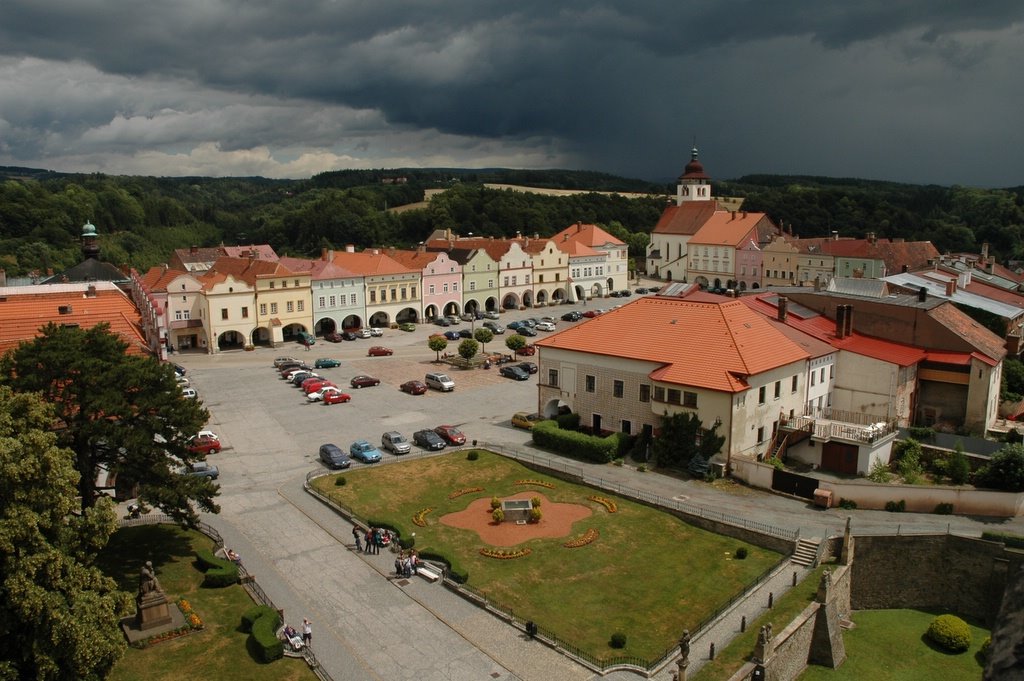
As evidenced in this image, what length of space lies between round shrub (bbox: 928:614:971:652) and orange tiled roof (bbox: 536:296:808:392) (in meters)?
12.0

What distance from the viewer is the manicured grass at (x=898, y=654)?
24.8m

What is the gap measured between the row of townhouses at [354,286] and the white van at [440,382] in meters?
18.6

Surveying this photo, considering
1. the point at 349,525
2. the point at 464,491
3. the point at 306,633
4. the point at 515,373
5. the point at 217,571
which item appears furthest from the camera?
the point at 515,373

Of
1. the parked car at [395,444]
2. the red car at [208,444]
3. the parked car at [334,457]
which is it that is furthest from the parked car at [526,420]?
the red car at [208,444]

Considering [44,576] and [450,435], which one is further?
[450,435]

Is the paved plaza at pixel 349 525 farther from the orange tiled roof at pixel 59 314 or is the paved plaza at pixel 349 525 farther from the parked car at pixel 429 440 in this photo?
the orange tiled roof at pixel 59 314

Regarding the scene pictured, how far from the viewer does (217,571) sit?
26.1 m

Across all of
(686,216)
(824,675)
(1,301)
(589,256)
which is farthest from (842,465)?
(686,216)

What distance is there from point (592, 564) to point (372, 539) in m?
8.32

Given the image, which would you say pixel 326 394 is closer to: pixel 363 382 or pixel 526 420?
pixel 363 382

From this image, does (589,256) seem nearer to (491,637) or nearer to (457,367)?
(457,367)

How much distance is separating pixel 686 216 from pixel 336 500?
83.4m

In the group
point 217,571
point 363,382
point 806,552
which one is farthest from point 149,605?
point 363,382

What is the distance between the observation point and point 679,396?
3647 cm
